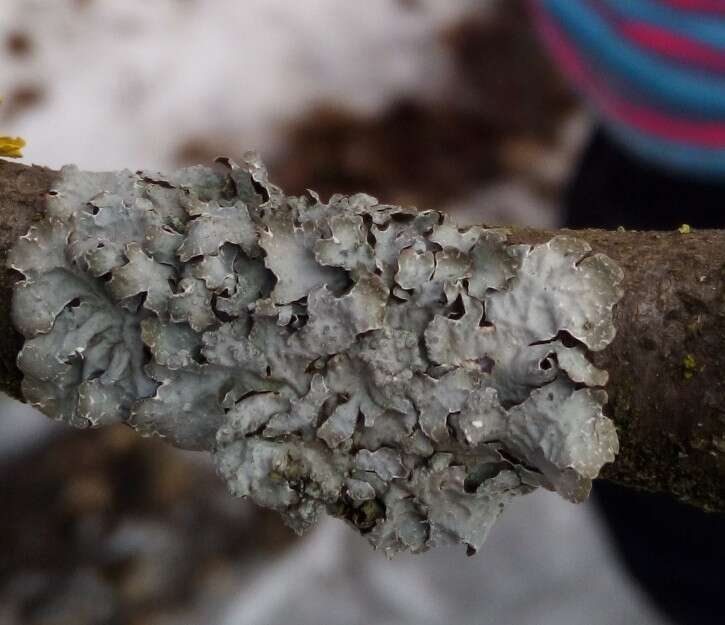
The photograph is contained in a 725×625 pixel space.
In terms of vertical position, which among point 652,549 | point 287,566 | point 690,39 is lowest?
point 287,566

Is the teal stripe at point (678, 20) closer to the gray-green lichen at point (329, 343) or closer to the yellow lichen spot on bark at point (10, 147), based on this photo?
the gray-green lichen at point (329, 343)

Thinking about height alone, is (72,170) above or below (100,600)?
above

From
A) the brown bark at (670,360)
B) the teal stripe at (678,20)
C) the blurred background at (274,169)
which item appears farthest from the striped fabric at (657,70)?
the blurred background at (274,169)

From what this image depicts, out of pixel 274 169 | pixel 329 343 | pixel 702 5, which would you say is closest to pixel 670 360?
pixel 329 343

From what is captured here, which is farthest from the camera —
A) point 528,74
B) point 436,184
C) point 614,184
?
point 528,74

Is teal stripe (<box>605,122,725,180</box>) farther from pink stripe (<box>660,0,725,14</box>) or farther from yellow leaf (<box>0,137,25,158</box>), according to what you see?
yellow leaf (<box>0,137,25,158</box>)

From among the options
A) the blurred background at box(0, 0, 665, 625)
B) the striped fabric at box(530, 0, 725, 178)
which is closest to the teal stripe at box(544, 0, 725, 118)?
the striped fabric at box(530, 0, 725, 178)

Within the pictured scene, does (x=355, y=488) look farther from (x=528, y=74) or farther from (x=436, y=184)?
(x=528, y=74)

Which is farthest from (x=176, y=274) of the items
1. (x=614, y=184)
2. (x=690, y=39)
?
(x=614, y=184)
